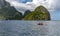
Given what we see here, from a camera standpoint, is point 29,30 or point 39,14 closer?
point 29,30

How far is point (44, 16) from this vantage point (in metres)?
166

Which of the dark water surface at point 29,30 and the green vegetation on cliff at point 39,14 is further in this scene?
the green vegetation on cliff at point 39,14

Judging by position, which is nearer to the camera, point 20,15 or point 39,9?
point 20,15

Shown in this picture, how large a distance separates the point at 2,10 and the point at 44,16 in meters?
28.5

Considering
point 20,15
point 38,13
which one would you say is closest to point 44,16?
point 38,13

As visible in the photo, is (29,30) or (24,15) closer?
(29,30)

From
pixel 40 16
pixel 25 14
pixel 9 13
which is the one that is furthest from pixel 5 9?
pixel 40 16

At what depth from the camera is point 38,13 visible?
543 feet

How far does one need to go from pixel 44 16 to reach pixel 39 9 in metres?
7.93

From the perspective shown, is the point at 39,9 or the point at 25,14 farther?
the point at 39,9

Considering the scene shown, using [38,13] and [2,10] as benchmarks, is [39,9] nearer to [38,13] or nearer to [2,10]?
[38,13]

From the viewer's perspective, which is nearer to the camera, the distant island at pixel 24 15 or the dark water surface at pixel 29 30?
the dark water surface at pixel 29 30

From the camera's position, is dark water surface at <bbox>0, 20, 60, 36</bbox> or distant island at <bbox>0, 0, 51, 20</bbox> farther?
distant island at <bbox>0, 0, 51, 20</bbox>

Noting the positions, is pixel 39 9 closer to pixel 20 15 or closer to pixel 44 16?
pixel 44 16
